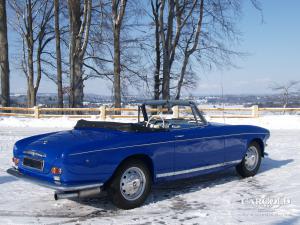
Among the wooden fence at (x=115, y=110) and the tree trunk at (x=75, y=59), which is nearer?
the wooden fence at (x=115, y=110)

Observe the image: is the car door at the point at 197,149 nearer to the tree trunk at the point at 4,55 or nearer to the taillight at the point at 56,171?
the taillight at the point at 56,171

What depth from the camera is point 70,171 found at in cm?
482

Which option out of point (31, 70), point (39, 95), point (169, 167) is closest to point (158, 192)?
point (169, 167)

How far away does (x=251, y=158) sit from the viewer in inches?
290

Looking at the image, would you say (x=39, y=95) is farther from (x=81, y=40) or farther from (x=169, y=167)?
(x=169, y=167)

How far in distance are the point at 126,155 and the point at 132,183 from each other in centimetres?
42

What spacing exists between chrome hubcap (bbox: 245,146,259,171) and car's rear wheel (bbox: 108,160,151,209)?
2.46 metres

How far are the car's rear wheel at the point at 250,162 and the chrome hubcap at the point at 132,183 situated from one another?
2385 millimetres

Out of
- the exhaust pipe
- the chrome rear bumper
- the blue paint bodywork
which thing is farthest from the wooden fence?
the exhaust pipe

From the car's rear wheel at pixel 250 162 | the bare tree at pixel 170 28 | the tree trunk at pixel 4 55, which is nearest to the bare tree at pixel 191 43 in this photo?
Answer: the bare tree at pixel 170 28

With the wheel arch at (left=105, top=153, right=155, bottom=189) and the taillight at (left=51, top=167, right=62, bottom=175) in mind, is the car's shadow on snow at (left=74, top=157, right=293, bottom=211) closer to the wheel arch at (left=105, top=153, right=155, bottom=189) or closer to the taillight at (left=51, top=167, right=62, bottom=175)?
the wheel arch at (left=105, top=153, right=155, bottom=189)

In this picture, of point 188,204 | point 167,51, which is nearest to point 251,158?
point 188,204

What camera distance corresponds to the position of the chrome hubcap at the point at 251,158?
24.0 feet

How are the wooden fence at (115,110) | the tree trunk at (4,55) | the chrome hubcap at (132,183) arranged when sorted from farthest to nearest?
the tree trunk at (4,55) → the wooden fence at (115,110) → the chrome hubcap at (132,183)
